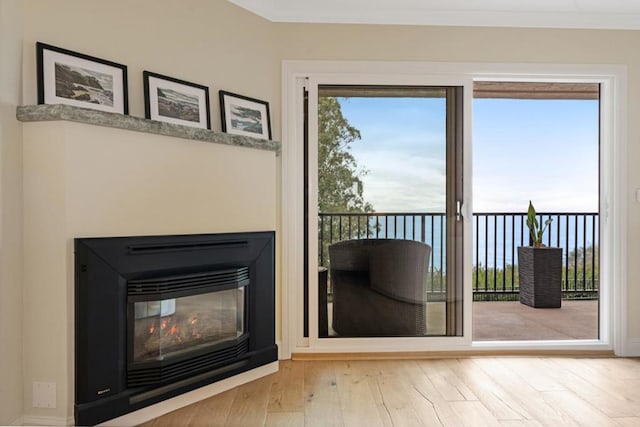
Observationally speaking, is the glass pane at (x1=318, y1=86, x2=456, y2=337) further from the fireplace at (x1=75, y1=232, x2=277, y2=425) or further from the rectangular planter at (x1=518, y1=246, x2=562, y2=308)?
the rectangular planter at (x1=518, y1=246, x2=562, y2=308)

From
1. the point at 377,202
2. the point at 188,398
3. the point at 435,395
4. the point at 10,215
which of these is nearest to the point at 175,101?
the point at 10,215

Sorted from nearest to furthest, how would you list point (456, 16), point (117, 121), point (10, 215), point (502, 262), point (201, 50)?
point (10, 215), point (117, 121), point (201, 50), point (456, 16), point (502, 262)

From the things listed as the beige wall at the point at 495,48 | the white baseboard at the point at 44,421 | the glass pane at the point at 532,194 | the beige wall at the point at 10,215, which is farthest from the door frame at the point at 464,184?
the glass pane at the point at 532,194

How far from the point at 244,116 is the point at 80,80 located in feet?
3.39

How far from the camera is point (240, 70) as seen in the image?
312cm

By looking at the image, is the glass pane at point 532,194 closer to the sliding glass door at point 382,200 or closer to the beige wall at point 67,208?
the sliding glass door at point 382,200

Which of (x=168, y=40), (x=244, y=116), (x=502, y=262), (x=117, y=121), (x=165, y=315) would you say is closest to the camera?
(x=117, y=121)

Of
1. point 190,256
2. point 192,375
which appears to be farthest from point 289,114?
point 192,375

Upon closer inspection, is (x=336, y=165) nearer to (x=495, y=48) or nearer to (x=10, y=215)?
(x=495, y=48)

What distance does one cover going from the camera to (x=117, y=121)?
226 cm

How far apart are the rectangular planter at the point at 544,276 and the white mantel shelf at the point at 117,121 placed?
3804 millimetres

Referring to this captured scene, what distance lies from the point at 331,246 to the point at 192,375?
4.34 ft

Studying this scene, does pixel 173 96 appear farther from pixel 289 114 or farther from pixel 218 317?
pixel 218 317

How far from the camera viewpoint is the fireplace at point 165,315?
2197 mm
